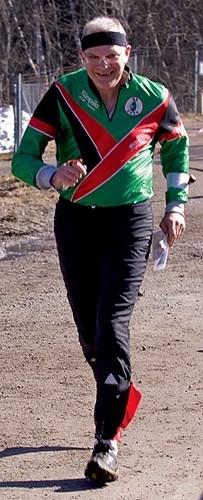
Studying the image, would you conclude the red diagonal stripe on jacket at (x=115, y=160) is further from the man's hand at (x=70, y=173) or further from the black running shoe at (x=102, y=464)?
the black running shoe at (x=102, y=464)

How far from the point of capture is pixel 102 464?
16.4 feet

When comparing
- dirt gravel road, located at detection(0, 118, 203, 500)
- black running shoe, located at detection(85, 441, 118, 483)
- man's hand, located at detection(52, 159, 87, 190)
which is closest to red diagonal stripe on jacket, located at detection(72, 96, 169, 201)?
man's hand, located at detection(52, 159, 87, 190)

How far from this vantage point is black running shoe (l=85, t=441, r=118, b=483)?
499 centimetres

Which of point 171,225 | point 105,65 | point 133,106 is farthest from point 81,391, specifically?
point 105,65

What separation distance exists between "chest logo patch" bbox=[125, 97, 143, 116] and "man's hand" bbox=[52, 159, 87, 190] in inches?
14.5

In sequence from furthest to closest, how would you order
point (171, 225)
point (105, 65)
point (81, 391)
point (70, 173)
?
point (81, 391)
point (171, 225)
point (105, 65)
point (70, 173)

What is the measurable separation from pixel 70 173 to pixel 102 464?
1219 mm

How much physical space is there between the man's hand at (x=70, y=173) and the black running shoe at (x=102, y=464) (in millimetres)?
1125

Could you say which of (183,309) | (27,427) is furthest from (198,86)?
(27,427)

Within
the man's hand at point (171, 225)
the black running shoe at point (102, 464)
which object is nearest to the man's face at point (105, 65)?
the man's hand at point (171, 225)

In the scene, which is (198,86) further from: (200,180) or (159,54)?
(200,180)

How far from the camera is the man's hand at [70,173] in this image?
4.76m

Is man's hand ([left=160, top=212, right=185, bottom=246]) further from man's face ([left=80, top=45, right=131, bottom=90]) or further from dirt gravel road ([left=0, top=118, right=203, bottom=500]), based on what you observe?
dirt gravel road ([left=0, top=118, right=203, bottom=500])

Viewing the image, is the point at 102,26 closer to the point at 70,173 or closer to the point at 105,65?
the point at 105,65
